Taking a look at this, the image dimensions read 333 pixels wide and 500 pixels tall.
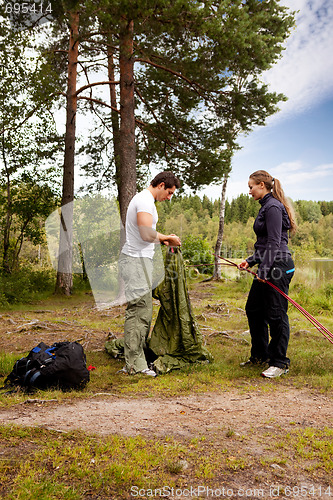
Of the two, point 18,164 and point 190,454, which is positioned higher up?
point 18,164

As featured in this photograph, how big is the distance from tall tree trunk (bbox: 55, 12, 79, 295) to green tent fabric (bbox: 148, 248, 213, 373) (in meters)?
8.46

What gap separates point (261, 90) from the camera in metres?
10.6

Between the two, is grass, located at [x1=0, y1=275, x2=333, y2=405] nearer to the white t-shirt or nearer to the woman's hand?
the woman's hand

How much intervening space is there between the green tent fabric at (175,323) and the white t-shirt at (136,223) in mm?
407

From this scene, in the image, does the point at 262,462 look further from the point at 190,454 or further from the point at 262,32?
the point at 262,32

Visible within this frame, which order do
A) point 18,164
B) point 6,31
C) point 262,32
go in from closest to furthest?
point 262,32 → point 6,31 → point 18,164

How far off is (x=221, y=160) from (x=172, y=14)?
4.69 m

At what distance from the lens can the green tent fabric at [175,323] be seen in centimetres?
458

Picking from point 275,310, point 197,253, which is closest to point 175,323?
point 275,310

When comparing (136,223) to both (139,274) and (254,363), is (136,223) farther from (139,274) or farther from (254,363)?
Answer: (254,363)

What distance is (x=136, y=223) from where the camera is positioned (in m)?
4.25

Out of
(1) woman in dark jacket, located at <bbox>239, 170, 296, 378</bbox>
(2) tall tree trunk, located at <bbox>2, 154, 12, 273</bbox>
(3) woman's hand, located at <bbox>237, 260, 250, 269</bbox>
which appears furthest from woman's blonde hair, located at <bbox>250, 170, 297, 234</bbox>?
(2) tall tree trunk, located at <bbox>2, 154, 12, 273</bbox>

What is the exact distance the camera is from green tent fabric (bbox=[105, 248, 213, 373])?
4.58 meters

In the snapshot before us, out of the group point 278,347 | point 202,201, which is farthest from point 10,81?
point 202,201
